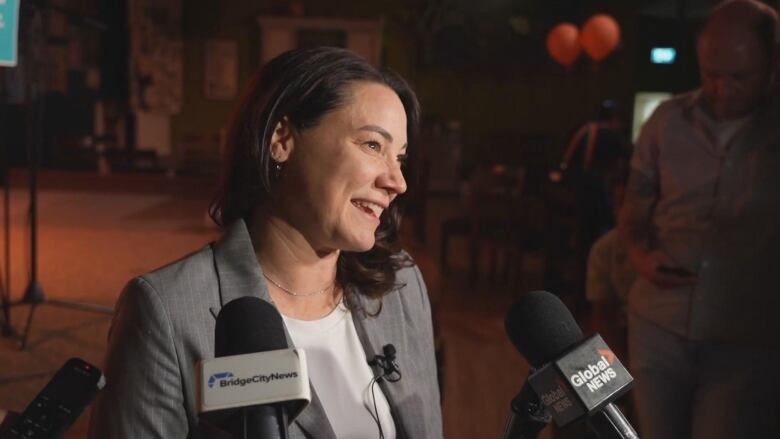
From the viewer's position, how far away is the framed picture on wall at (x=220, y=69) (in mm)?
12289

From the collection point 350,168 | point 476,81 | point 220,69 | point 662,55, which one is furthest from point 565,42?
point 350,168

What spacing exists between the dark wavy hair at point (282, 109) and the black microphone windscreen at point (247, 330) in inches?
14.9

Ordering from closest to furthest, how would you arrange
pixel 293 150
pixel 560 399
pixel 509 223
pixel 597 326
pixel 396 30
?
pixel 560 399, pixel 293 150, pixel 597 326, pixel 509 223, pixel 396 30

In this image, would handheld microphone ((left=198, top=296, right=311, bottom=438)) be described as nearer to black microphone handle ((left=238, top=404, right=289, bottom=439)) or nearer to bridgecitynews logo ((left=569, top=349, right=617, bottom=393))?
black microphone handle ((left=238, top=404, right=289, bottom=439))

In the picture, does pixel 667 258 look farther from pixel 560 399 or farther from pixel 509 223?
pixel 509 223

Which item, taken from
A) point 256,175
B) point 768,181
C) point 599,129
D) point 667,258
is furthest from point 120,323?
point 599,129

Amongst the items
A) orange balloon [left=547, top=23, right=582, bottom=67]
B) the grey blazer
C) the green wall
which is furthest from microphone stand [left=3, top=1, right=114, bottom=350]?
the green wall

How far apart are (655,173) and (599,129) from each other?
5432 millimetres

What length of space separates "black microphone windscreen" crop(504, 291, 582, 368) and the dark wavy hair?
414 mm

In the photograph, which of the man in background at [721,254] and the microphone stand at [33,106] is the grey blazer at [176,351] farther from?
the microphone stand at [33,106]

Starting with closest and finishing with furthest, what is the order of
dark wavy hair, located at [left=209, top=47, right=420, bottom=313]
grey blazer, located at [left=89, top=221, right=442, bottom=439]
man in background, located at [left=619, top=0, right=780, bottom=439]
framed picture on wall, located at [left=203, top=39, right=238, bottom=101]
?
grey blazer, located at [left=89, top=221, right=442, bottom=439] < dark wavy hair, located at [left=209, top=47, right=420, bottom=313] < man in background, located at [left=619, top=0, right=780, bottom=439] < framed picture on wall, located at [left=203, top=39, right=238, bottom=101]

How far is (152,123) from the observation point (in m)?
12.1

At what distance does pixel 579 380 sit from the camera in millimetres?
734

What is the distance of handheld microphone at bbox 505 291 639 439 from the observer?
2.38 ft
